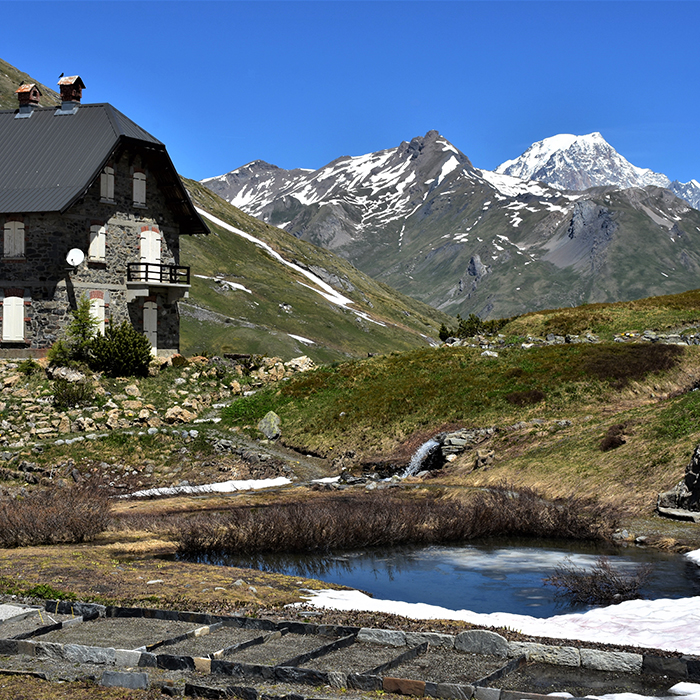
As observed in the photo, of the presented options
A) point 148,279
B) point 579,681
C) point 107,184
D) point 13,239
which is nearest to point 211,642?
point 579,681

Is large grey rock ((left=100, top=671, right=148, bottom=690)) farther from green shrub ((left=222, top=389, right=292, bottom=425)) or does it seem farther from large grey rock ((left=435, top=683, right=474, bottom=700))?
green shrub ((left=222, top=389, right=292, bottom=425))

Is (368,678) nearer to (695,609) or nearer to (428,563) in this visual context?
(695,609)

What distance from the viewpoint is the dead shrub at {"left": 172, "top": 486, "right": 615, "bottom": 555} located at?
21891 millimetres

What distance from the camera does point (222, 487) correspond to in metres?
34.4

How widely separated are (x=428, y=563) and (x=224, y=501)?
37.3ft

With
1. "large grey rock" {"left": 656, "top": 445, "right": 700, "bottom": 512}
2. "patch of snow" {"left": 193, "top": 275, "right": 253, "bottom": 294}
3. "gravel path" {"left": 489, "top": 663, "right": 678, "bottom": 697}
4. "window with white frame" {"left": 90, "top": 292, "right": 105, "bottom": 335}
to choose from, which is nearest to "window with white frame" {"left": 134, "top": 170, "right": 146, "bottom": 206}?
"window with white frame" {"left": 90, "top": 292, "right": 105, "bottom": 335}

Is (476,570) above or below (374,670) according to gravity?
below

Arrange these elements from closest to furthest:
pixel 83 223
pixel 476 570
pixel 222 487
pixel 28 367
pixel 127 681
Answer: pixel 127 681 → pixel 476 570 → pixel 222 487 → pixel 28 367 → pixel 83 223

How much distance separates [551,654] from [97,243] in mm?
43746

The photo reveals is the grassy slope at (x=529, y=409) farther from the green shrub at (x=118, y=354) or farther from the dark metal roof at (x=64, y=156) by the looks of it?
the dark metal roof at (x=64, y=156)

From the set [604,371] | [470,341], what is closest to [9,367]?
[470,341]

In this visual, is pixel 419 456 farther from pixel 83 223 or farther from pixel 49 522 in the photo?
pixel 83 223

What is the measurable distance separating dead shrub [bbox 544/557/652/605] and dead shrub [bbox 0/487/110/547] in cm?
1268

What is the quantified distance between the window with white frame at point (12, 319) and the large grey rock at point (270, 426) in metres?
16.6
